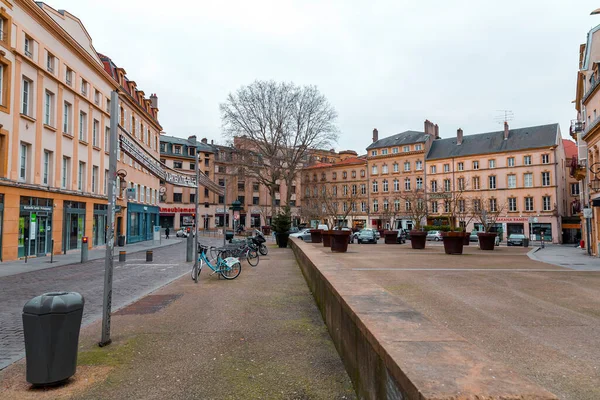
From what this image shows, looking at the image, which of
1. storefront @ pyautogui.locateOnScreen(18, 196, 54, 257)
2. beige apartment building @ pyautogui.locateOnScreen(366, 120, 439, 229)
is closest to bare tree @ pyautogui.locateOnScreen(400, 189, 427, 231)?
beige apartment building @ pyautogui.locateOnScreen(366, 120, 439, 229)

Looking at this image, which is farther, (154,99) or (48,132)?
(154,99)

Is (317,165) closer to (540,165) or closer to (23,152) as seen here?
(540,165)

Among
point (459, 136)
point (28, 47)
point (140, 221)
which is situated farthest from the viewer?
point (459, 136)

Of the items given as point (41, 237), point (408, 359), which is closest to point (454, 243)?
point (408, 359)

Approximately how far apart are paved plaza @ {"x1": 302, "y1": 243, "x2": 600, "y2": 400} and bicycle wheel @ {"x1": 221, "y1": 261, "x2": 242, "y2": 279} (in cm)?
371

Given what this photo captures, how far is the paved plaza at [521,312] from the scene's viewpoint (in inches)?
169

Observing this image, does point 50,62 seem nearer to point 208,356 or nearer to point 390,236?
point 208,356

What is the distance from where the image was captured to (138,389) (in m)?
3.94

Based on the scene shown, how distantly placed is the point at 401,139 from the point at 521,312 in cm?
6273

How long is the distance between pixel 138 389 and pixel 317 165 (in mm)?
76285

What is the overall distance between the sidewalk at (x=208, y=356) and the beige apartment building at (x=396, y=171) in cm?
5570

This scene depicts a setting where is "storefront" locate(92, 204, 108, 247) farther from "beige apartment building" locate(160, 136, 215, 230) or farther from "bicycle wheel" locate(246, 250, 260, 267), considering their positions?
"beige apartment building" locate(160, 136, 215, 230)

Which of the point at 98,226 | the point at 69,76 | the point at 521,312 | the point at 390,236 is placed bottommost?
the point at 521,312

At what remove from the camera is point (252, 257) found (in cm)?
1552
